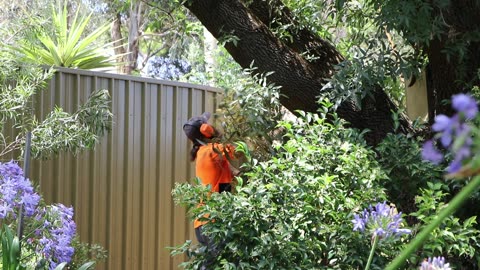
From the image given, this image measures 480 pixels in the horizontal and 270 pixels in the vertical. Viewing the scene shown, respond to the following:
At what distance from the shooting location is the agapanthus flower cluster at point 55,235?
3.65 metres

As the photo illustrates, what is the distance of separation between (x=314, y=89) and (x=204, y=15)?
1.01 metres

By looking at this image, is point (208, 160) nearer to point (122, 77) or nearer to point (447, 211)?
point (122, 77)

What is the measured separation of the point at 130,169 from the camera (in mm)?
6270

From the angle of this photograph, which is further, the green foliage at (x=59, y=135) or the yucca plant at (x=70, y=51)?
the yucca plant at (x=70, y=51)

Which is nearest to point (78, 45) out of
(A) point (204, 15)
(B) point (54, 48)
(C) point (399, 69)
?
(B) point (54, 48)

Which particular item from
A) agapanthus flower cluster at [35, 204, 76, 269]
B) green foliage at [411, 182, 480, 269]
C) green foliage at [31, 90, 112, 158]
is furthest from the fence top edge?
green foliage at [411, 182, 480, 269]

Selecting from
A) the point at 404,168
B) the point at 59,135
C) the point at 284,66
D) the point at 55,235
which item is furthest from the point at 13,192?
the point at 284,66

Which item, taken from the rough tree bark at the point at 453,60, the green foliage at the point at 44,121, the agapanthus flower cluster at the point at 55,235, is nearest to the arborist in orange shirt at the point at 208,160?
the green foliage at the point at 44,121

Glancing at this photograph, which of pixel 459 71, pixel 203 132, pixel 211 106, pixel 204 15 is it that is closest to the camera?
pixel 459 71

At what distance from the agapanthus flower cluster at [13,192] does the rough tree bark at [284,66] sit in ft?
7.77

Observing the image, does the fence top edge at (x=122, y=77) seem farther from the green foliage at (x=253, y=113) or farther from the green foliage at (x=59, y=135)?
the green foliage at (x=253, y=113)

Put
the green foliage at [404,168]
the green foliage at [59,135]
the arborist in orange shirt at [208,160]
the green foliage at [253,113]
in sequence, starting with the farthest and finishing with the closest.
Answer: the arborist in orange shirt at [208,160], the green foliage at [253,113], the green foliage at [404,168], the green foliage at [59,135]

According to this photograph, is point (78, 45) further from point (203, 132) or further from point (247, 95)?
point (247, 95)

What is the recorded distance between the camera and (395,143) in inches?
187
